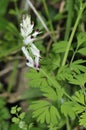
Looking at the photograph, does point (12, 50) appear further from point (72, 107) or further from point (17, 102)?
point (72, 107)

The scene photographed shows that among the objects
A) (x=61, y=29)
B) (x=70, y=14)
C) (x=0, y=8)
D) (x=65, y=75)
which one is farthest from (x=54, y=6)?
(x=65, y=75)

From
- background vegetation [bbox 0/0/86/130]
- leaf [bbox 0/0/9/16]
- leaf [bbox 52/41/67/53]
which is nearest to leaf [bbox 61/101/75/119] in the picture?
background vegetation [bbox 0/0/86/130]

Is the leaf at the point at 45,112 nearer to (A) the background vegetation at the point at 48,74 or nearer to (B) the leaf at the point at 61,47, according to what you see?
(A) the background vegetation at the point at 48,74

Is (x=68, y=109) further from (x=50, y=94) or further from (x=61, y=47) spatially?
(x=61, y=47)

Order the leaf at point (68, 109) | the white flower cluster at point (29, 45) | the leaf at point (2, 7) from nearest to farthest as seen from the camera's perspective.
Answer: the white flower cluster at point (29, 45), the leaf at point (68, 109), the leaf at point (2, 7)

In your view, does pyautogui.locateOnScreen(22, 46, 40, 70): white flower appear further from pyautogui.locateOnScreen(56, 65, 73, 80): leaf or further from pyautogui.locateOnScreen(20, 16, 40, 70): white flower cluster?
pyautogui.locateOnScreen(56, 65, 73, 80): leaf

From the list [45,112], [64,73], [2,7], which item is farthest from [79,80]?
[2,7]

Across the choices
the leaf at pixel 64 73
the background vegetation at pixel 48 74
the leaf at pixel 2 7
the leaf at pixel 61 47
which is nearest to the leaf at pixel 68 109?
the background vegetation at pixel 48 74
